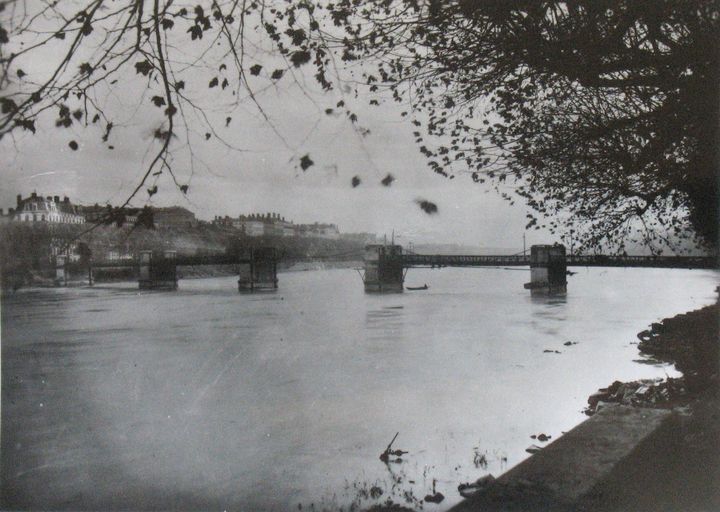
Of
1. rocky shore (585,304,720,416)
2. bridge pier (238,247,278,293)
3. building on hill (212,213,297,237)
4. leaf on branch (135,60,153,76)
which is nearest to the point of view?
leaf on branch (135,60,153,76)

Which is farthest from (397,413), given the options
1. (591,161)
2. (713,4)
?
(713,4)

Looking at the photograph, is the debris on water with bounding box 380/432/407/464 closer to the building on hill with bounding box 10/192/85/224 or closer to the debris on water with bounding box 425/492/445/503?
the debris on water with bounding box 425/492/445/503

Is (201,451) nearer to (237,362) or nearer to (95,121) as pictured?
(95,121)

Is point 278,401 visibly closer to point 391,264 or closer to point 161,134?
point 161,134

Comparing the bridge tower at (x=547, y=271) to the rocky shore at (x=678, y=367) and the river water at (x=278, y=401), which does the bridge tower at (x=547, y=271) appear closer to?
the river water at (x=278, y=401)

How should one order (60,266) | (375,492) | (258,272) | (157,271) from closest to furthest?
(375,492)
(60,266)
(157,271)
(258,272)

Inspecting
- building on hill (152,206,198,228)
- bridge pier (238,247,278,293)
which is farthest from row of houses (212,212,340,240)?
building on hill (152,206,198,228)

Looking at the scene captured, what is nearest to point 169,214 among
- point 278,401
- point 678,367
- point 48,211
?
point 48,211
